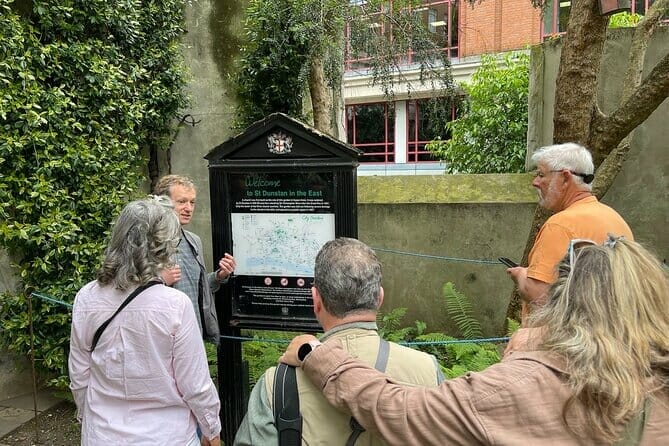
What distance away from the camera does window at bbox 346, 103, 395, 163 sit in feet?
73.6

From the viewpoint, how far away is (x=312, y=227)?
10.5ft

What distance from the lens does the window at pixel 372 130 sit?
22.4 m

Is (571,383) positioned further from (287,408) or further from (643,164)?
(643,164)

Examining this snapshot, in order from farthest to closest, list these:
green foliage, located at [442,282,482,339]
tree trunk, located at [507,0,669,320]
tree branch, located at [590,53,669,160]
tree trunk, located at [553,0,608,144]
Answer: green foliage, located at [442,282,482,339] < tree trunk, located at [553,0,608,144] < tree trunk, located at [507,0,669,320] < tree branch, located at [590,53,669,160]

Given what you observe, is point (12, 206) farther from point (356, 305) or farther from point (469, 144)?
point (469, 144)

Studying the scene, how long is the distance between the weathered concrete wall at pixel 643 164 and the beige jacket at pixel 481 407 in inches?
195

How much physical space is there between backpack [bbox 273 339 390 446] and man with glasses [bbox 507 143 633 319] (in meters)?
1.41

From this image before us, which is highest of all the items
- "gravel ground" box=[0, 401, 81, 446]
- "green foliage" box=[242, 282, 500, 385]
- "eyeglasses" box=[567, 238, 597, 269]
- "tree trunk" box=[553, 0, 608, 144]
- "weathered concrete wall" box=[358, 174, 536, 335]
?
"tree trunk" box=[553, 0, 608, 144]

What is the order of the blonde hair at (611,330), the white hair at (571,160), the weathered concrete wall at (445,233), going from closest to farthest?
the blonde hair at (611,330), the white hair at (571,160), the weathered concrete wall at (445,233)

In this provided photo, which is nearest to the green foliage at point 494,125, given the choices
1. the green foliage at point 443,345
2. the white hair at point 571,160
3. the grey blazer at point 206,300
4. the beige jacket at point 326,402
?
the green foliage at point 443,345

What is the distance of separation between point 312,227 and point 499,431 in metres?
2.01

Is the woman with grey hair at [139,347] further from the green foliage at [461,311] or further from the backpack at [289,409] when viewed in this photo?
the green foliage at [461,311]

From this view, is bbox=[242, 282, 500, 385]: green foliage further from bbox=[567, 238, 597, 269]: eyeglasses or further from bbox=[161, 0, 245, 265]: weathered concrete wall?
bbox=[567, 238, 597, 269]: eyeglasses

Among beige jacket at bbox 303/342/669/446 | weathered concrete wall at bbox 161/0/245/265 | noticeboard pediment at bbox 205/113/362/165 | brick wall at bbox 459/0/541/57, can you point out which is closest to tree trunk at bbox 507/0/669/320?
noticeboard pediment at bbox 205/113/362/165
